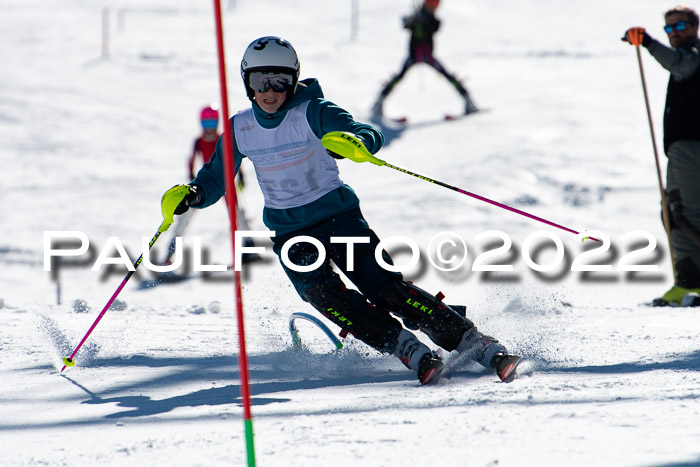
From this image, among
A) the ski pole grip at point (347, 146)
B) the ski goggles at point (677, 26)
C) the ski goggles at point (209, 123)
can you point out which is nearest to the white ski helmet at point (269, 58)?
the ski pole grip at point (347, 146)

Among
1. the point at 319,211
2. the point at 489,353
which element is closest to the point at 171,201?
the point at 319,211

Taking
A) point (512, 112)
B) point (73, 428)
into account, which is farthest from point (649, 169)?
point (73, 428)

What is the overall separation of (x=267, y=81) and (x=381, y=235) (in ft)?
18.1

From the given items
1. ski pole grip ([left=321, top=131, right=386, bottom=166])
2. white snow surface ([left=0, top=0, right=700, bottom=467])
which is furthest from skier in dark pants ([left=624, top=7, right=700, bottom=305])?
ski pole grip ([left=321, top=131, right=386, bottom=166])

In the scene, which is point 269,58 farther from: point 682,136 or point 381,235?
point 381,235

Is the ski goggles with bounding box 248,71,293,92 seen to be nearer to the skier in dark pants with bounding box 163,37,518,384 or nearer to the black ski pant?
the skier in dark pants with bounding box 163,37,518,384

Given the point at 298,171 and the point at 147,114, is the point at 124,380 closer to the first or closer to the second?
the point at 298,171

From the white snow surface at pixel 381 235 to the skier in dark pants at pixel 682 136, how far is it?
769 mm

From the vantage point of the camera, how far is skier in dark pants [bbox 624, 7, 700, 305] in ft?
19.7

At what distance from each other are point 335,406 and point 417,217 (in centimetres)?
676

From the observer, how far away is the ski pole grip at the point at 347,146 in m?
3.65

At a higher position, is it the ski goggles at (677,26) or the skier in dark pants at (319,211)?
the ski goggles at (677,26)

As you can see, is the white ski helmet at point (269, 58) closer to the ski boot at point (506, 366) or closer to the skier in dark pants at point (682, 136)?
the ski boot at point (506, 366)

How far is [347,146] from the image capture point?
144 inches
